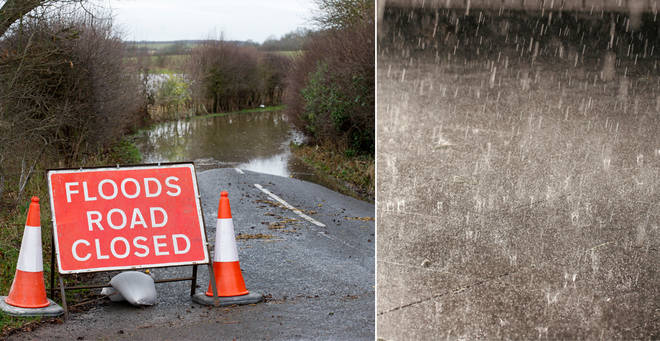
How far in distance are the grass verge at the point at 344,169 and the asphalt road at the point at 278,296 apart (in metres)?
2.78

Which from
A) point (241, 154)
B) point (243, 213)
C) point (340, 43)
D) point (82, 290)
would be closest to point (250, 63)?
point (241, 154)

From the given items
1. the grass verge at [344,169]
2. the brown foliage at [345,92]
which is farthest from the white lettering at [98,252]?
the brown foliage at [345,92]

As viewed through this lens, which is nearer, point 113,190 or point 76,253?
point 76,253

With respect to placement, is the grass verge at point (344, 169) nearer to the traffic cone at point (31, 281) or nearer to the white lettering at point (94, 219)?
the white lettering at point (94, 219)

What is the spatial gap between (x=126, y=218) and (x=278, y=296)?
4.45 feet

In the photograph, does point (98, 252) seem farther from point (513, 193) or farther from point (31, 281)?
point (513, 193)

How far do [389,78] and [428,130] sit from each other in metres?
0.47

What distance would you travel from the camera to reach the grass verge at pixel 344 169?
13.3 meters

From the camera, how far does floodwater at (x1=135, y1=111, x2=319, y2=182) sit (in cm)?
1734

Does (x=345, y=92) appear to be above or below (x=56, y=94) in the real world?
below

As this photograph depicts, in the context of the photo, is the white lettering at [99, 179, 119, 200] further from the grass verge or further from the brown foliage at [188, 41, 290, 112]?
the brown foliage at [188, 41, 290, 112]

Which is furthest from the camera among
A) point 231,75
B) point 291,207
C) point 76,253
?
point 231,75

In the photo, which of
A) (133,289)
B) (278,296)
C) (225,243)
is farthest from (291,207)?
(133,289)

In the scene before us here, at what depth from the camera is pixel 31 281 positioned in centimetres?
525
